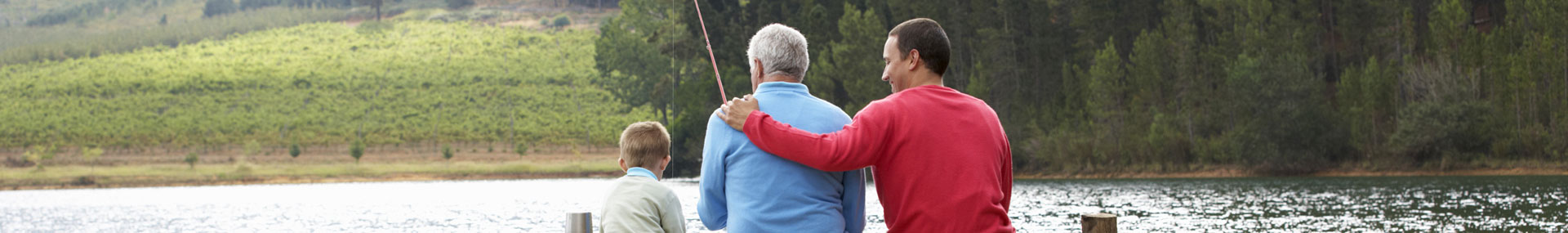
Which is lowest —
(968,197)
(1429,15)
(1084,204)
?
(1084,204)

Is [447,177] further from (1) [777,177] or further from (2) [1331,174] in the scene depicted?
(1) [777,177]

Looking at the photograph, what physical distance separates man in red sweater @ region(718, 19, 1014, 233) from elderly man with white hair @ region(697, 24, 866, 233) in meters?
0.07

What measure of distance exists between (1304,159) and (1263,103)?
247cm

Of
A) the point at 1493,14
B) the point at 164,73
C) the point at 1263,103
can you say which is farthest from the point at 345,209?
the point at 164,73

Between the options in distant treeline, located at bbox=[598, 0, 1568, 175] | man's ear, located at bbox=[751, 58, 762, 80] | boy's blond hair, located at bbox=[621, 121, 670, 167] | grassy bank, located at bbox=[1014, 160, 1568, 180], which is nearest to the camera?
man's ear, located at bbox=[751, 58, 762, 80]

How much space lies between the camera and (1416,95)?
47.7 m

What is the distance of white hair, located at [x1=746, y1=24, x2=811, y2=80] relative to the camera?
279 cm

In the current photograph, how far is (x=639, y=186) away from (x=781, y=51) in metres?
0.66

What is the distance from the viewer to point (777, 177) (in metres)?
2.69

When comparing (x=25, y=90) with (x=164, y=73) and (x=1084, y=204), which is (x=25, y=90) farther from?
(x=1084, y=204)

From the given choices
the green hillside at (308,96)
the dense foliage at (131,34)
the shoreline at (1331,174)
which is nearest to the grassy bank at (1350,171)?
the shoreline at (1331,174)

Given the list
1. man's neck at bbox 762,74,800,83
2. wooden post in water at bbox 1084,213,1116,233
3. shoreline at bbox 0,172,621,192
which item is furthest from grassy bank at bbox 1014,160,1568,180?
shoreline at bbox 0,172,621,192

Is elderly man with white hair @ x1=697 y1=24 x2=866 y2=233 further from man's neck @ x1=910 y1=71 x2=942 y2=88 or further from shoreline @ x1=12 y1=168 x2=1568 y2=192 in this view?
shoreline @ x1=12 y1=168 x2=1568 y2=192

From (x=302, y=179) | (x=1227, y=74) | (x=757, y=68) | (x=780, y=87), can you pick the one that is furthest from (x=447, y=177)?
(x=780, y=87)
